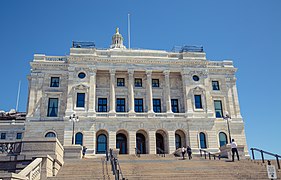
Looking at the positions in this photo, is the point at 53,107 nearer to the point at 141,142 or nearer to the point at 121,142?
the point at 121,142

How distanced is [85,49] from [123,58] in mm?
5325

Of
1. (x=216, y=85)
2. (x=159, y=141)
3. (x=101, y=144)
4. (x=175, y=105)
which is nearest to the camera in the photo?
(x=101, y=144)

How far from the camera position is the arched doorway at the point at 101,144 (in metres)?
35.9

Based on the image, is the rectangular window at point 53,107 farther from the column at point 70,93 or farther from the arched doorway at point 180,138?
the arched doorway at point 180,138

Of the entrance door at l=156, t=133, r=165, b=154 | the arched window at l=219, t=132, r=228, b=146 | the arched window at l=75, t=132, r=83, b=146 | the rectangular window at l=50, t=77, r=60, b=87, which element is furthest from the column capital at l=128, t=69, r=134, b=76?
the arched window at l=219, t=132, r=228, b=146

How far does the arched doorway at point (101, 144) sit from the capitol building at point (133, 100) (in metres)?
0.12

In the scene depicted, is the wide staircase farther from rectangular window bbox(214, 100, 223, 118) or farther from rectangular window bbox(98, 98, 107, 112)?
rectangular window bbox(214, 100, 223, 118)

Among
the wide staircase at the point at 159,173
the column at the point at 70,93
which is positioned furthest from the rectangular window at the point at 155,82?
the wide staircase at the point at 159,173

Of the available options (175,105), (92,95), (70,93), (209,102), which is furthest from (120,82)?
(209,102)

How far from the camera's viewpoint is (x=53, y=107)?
124 feet

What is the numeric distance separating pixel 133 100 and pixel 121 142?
5707mm

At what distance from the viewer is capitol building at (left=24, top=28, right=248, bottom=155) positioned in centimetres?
3609

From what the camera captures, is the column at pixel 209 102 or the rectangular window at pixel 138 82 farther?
the rectangular window at pixel 138 82

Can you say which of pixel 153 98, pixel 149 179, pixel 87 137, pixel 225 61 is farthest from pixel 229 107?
pixel 149 179
